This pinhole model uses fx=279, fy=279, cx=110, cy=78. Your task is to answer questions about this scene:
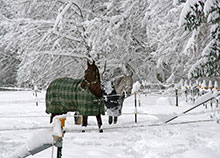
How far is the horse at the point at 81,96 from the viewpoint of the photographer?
725cm

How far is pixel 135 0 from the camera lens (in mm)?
14938

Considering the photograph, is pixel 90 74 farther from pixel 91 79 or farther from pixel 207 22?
pixel 207 22

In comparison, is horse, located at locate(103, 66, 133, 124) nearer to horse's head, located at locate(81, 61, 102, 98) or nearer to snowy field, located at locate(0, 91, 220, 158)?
snowy field, located at locate(0, 91, 220, 158)

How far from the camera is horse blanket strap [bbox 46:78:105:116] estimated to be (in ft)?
23.9

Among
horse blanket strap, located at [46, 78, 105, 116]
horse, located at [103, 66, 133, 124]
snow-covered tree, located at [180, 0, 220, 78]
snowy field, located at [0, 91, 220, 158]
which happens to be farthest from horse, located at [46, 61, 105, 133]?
snow-covered tree, located at [180, 0, 220, 78]

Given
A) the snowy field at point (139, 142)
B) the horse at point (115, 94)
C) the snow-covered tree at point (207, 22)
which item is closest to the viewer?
the snowy field at point (139, 142)

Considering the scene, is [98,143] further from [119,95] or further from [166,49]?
[166,49]

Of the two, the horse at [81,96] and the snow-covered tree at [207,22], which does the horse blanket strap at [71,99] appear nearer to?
the horse at [81,96]

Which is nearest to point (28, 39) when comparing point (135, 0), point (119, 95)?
point (135, 0)

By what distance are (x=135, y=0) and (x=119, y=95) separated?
8044 mm

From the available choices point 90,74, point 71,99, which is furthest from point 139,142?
point 71,99

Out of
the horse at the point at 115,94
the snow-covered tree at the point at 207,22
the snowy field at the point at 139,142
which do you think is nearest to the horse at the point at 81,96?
the snowy field at the point at 139,142

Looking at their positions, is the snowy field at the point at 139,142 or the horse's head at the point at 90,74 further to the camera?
the horse's head at the point at 90,74

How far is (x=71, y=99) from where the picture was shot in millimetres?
7547
